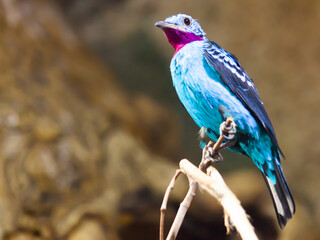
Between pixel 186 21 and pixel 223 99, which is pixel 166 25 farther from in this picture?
pixel 223 99

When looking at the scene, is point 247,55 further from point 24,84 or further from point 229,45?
point 24,84

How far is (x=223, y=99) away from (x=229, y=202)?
0.75 meters

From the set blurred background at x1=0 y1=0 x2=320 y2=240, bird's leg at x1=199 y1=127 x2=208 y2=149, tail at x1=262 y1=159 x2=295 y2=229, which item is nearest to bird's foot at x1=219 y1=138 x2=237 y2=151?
bird's leg at x1=199 y1=127 x2=208 y2=149

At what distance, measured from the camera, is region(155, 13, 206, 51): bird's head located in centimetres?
214

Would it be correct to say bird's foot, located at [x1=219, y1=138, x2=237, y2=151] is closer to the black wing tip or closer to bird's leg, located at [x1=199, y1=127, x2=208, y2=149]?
bird's leg, located at [x1=199, y1=127, x2=208, y2=149]

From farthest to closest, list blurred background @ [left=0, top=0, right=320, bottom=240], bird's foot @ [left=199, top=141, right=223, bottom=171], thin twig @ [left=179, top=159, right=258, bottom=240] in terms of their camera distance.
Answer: blurred background @ [left=0, top=0, right=320, bottom=240], bird's foot @ [left=199, top=141, right=223, bottom=171], thin twig @ [left=179, top=159, right=258, bottom=240]

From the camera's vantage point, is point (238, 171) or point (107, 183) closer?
point (107, 183)

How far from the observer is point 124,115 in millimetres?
5324

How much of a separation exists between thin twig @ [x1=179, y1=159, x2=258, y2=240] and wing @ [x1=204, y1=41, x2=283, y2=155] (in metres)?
0.61

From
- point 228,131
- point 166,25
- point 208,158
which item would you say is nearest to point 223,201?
point 208,158

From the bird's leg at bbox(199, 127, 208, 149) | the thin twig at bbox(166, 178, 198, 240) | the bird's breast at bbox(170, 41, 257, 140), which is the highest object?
the bird's breast at bbox(170, 41, 257, 140)

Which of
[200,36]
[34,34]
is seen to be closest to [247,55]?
[34,34]

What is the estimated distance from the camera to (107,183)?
448 centimetres

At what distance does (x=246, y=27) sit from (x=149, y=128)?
1.82 m
